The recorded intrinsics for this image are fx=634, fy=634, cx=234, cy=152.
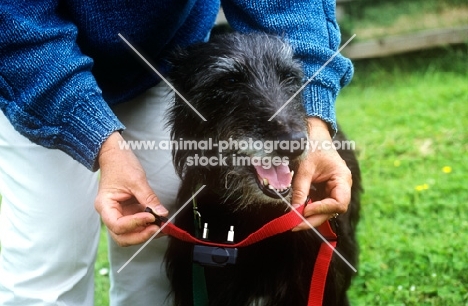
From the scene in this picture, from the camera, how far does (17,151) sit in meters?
2.26

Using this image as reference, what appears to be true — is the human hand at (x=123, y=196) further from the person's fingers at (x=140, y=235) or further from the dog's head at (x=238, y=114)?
the dog's head at (x=238, y=114)

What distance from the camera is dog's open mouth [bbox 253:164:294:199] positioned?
84.4 inches

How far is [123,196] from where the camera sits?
6.50 ft

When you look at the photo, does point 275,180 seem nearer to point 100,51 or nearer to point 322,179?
point 322,179

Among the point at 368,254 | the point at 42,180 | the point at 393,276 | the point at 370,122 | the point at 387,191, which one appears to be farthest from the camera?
A: the point at 370,122

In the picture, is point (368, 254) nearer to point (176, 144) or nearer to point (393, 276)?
point (393, 276)

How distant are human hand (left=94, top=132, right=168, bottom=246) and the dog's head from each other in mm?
420

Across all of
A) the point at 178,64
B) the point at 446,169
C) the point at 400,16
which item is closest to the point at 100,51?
the point at 178,64

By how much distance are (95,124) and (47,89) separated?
0.19m

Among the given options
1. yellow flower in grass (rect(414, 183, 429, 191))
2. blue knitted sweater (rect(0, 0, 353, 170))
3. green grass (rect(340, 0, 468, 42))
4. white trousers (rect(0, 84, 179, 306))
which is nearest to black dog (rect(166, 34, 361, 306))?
blue knitted sweater (rect(0, 0, 353, 170))

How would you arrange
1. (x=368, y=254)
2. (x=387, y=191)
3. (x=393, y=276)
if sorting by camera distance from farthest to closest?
1. (x=387, y=191)
2. (x=368, y=254)
3. (x=393, y=276)

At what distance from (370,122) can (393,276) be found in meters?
2.87

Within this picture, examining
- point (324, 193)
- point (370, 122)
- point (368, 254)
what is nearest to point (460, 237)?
point (368, 254)

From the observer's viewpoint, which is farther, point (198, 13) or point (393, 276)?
point (393, 276)
